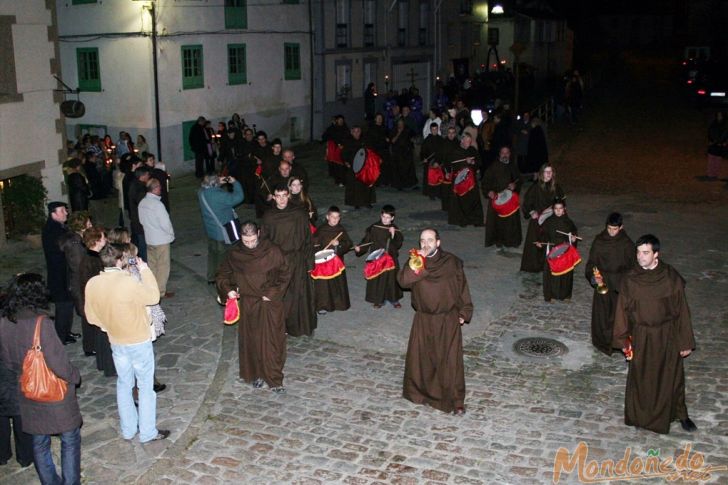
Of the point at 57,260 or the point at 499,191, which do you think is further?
the point at 499,191

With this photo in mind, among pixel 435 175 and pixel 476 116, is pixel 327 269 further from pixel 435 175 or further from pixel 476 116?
pixel 476 116

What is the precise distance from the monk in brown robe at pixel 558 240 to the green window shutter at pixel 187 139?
15241 mm

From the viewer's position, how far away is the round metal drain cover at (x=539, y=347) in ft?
34.5

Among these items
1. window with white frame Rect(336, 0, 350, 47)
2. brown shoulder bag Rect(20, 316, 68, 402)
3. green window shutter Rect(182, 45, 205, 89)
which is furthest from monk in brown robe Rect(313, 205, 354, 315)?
window with white frame Rect(336, 0, 350, 47)

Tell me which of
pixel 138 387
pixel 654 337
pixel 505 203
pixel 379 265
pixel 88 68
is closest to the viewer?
pixel 138 387

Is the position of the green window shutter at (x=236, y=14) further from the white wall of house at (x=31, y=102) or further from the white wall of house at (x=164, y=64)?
the white wall of house at (x=31, y=102)

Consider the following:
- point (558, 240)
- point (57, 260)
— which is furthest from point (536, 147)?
point (57, 260)

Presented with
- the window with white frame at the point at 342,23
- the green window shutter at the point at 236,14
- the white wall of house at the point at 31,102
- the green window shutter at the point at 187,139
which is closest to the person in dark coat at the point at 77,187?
the white wall of house at the point at 31,102

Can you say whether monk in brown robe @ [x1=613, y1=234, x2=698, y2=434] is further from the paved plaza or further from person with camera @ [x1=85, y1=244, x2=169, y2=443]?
person with camera @ [x1=85, y1=244, x2=169, y2=443]

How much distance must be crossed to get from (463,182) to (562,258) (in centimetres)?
474

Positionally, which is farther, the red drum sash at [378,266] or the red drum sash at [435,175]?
the red drum sash at [435,175]

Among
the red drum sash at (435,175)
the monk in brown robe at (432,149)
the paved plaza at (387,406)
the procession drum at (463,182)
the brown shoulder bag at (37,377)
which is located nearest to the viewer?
the brown shoulder bag at (37,377)

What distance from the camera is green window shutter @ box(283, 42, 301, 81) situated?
98.8ft

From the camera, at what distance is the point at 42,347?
22.0 ft
